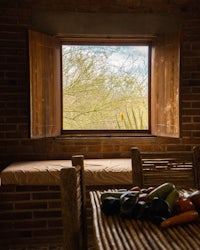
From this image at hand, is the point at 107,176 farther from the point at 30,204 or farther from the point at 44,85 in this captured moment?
the point at 44,85

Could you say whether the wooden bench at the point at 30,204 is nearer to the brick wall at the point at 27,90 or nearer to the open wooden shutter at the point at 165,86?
the brick wall at the point at 27,90

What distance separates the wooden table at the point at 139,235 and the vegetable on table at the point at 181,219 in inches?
0.6

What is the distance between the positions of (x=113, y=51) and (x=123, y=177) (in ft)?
4.99

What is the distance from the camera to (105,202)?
54.7 inches

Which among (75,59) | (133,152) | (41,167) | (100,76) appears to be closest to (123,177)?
(41,167)

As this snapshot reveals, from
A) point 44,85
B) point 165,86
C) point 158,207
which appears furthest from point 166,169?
point 44,85

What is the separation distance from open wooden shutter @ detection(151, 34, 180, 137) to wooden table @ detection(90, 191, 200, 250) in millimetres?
2153

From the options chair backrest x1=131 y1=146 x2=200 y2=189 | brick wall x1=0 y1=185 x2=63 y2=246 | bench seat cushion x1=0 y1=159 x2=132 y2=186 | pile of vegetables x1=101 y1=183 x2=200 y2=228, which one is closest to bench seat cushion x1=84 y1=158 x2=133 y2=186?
bench seat cushion x1=0 y1=159 x2=132 y2=186

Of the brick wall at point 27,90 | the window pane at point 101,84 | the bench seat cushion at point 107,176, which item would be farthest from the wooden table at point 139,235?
the window pane at point 101,84

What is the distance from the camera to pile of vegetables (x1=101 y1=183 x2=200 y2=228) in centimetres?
125

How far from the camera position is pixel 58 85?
3.59 m

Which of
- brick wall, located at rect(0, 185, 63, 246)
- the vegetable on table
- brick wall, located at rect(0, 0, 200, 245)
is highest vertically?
Result: brick wall, located at rect(0, 0, 200, 245)

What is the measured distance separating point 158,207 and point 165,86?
2381mm

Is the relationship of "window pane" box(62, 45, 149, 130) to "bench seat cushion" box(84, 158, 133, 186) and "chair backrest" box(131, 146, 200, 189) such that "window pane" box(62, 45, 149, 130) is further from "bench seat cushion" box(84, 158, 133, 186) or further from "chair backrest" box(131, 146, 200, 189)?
"chair backrest" box(131, 146, 200, 189)
